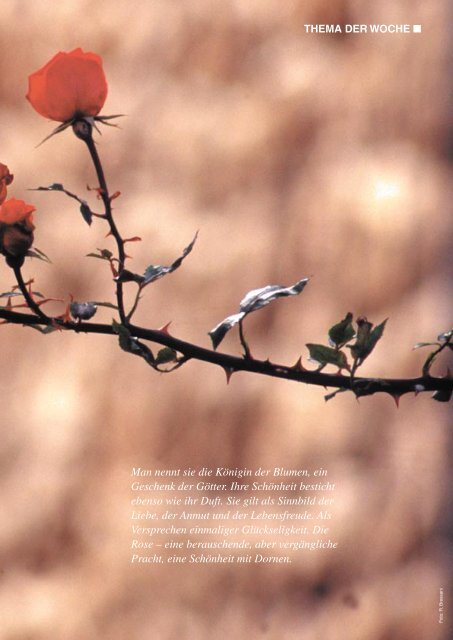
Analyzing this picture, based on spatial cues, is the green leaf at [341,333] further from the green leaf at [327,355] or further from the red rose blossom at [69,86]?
the red rose blossom at [69,86]

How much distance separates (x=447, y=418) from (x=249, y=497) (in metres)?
0.16

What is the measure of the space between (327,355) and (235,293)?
28cm

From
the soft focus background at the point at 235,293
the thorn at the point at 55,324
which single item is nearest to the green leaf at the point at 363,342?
the thorn at the point at 55,324

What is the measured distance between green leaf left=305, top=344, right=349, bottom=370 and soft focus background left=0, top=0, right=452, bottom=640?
27 centimetres

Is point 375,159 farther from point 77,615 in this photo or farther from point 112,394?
point 77,615

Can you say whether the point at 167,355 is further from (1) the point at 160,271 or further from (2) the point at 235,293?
(2) the point at 235,293

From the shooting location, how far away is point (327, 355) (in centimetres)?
35

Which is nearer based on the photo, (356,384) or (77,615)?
(356,384)

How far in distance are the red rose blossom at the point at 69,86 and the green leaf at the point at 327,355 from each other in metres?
0.13

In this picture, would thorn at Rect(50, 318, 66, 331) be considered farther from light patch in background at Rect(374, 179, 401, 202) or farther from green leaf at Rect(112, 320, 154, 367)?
light patch in background at Rect(374, 179, 401, 202)

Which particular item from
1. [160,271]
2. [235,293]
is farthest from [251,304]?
[235,293]

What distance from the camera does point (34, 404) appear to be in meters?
0.60

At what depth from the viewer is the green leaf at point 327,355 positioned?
34 centimetres

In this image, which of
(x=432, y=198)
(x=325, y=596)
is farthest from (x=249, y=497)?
(x=432, y=198)
